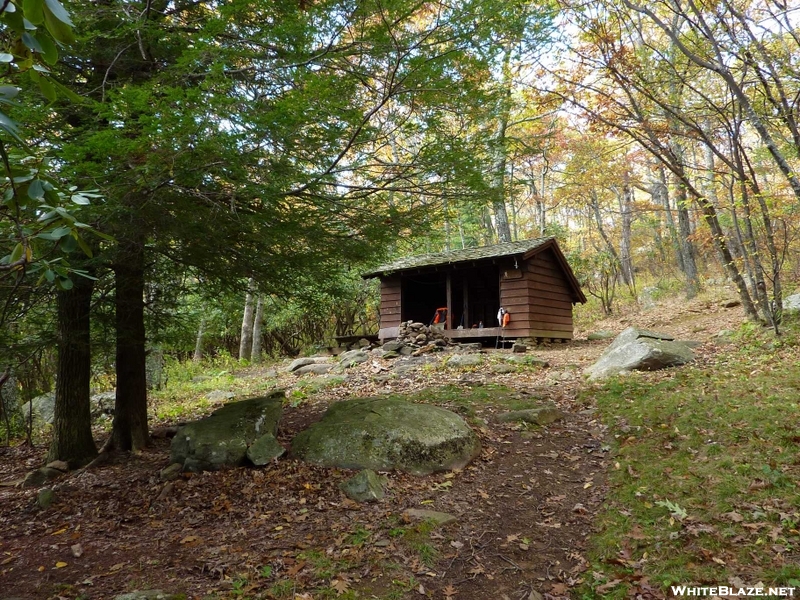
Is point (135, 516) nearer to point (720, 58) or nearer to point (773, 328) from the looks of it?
point (720, 58)

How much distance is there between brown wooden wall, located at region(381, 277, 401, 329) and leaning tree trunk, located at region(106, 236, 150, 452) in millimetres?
10667

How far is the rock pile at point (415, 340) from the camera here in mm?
14227

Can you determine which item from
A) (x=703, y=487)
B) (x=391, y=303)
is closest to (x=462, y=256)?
(x=391, y=303)

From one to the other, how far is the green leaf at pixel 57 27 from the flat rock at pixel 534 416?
22.2 ft

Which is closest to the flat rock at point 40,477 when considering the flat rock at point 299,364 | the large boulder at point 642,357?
the flat rock at point 299,364

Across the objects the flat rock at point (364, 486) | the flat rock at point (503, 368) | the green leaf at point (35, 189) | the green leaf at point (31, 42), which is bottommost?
the flat rock at point (364, 486)

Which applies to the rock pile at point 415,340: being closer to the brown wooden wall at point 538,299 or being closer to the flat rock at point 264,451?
the brown wooden wall at point 538,299

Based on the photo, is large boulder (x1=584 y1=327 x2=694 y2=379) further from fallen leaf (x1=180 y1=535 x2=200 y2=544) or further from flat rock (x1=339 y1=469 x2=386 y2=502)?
fallen leaf (x1=180 y1=535 x2=200 y2=544)

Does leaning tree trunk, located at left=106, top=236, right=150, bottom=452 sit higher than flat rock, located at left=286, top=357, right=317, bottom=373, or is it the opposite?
leaning tree trunk, located at left=106, top=236, right=150, bottom=452

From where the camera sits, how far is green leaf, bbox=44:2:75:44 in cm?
103

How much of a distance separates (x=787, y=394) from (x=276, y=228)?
6.67 m

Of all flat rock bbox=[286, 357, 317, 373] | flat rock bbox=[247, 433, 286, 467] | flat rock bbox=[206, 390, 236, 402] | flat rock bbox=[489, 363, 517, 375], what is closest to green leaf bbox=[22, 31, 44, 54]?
flat rock bbox=[247, 433, 286, 467]

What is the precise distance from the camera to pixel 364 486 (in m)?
4.80

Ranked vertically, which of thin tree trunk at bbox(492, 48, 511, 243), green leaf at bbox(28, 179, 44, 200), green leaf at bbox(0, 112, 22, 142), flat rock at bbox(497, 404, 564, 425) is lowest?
flat rock at bbox(497, 404, 564, 425)
